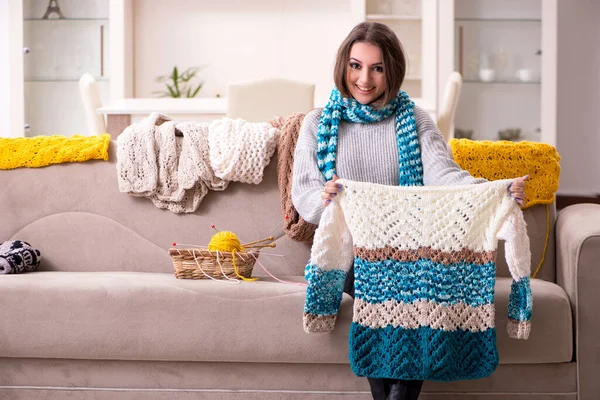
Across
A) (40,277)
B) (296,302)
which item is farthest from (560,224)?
(40,277)

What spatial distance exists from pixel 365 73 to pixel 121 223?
95 centimetres

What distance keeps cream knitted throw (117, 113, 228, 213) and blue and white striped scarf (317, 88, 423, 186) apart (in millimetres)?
440

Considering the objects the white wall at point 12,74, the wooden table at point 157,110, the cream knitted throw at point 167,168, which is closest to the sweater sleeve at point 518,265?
the cream knitted throw at point 167,168

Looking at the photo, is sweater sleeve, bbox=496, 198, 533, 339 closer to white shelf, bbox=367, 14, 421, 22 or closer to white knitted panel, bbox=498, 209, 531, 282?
white knitted panel, bbox=498, 209, 531, 282

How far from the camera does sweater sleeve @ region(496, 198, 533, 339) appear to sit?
1762mm

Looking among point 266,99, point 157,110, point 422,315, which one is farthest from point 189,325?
point 157,110

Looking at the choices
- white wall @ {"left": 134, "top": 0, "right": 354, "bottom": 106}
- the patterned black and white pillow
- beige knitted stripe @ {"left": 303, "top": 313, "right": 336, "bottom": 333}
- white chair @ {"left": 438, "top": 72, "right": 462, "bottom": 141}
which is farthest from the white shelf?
beige knitted stripe @ {"left": 303, "top": 313, "right": 336, "bottom": 333}

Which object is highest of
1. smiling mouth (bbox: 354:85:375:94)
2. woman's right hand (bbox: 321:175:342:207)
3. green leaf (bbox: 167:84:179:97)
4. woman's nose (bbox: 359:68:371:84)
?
green leaf (bbox: 167:84:179:97)

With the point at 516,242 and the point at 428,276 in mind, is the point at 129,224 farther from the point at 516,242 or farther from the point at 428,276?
the point at 516,242

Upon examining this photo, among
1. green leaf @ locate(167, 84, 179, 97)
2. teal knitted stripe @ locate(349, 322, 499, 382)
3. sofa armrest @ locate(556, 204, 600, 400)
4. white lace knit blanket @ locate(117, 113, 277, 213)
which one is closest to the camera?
teal knitted stripe @ locate(349, 322, 499, 382)

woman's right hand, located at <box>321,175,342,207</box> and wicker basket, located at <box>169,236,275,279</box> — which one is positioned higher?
woman's right hand, located at <box>321,175,342,207</box>

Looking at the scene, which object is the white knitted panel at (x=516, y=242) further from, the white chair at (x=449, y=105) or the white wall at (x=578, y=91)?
the white wall at (x=578, y=91)

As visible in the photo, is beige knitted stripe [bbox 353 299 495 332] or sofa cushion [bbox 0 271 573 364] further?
sofa cushion [bbox 0 271 573 364]

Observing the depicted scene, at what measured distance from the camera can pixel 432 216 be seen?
1773mm
